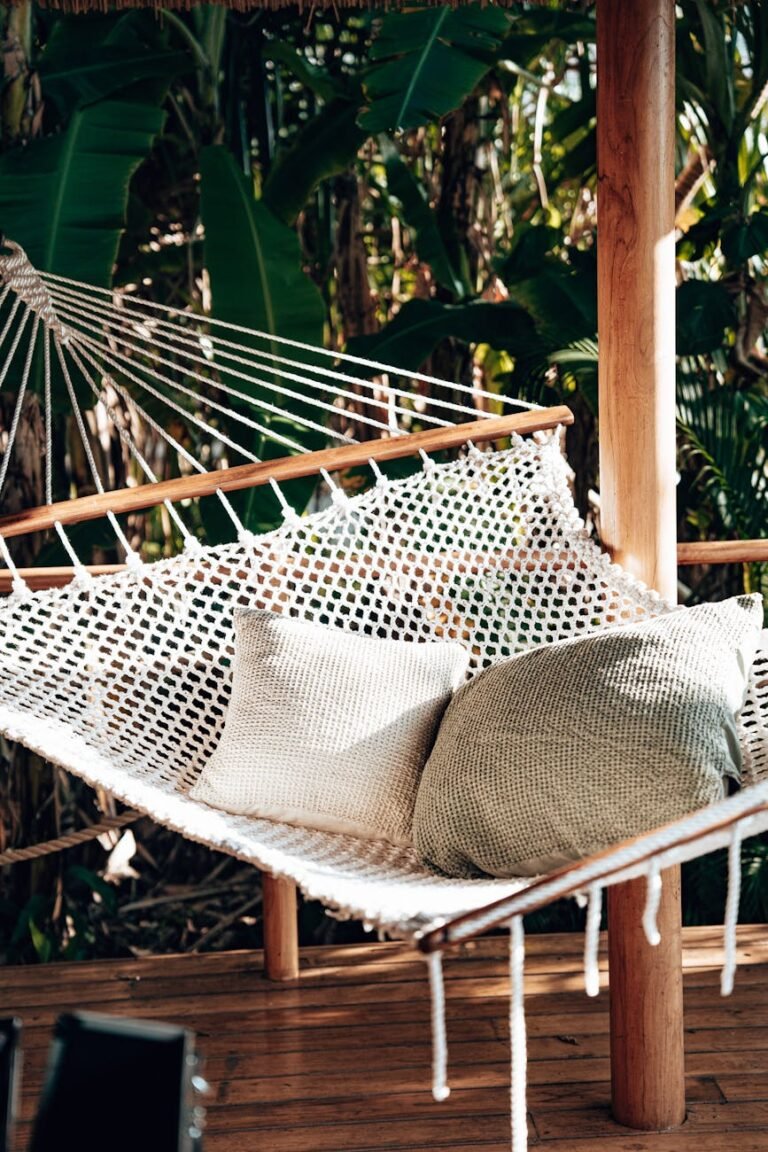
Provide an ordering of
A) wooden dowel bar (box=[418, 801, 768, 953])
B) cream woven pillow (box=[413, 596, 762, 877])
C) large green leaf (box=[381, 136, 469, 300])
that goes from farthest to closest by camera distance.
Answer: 1. large green leaf (box=[381, 136, 469, 300])
2. cream woven pillow (box=[413, 596, 762, 877])
3. wooden dowel bar (box=[418, 801, 768, 953])

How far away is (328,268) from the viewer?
3248 millimetres

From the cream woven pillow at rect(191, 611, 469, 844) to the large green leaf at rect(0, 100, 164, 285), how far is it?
914 mm

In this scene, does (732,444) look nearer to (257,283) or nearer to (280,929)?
(257,283)

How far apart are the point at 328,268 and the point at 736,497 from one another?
3.94 feet

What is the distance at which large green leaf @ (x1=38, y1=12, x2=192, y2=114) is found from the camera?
260 centimetres

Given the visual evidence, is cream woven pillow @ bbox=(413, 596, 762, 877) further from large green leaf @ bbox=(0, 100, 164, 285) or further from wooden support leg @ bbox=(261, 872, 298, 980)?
large green leaf @ bbox=(0, 100, 164, 285)

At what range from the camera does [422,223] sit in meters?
2.88

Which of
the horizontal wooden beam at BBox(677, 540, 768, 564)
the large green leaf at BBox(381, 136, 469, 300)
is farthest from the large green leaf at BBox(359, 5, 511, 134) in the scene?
the horizontal wooden beam at BBox(677, 540, 768, 564)

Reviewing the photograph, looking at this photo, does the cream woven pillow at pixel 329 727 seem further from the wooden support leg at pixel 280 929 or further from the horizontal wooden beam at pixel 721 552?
the wooden support leg at pixel 280 929

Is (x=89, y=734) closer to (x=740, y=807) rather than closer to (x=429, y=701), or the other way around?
(x=429, y=701)

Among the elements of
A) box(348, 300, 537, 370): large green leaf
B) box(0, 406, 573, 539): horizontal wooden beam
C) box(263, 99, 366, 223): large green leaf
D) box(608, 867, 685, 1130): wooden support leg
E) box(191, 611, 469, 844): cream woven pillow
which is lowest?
box(608, 867, 685, 1130): wooden support leg

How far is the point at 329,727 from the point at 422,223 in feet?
4.78

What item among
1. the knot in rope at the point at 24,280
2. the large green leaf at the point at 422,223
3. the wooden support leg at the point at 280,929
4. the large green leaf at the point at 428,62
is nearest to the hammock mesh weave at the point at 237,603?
the knot in rope at the point at 24,280

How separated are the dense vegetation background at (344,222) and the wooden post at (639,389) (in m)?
0.16
